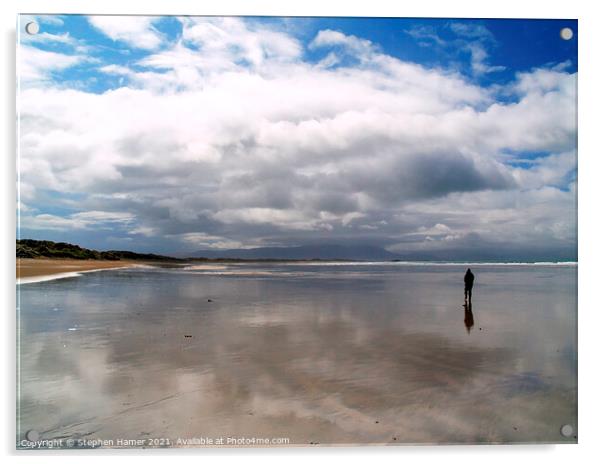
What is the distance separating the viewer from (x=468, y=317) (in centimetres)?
689

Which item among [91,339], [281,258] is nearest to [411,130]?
[281,258]

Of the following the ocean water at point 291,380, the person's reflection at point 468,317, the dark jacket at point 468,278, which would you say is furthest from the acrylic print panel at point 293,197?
the dark jacket at point 468,278

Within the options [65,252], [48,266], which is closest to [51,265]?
[48,266]

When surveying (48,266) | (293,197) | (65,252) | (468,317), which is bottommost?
(468,317)

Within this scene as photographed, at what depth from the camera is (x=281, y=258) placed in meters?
6.29

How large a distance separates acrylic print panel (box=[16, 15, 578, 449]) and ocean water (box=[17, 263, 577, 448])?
0.02 meters

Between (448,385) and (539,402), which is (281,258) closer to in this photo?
(448,385)

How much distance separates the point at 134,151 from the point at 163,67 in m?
1.05

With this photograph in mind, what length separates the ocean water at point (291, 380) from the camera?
399 cm

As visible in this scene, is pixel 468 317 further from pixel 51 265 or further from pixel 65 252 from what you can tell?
pixel 51 265

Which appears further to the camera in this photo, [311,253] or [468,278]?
[468,278]

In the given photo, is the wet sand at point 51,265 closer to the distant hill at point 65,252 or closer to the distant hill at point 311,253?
the distant hill at point 65,252
